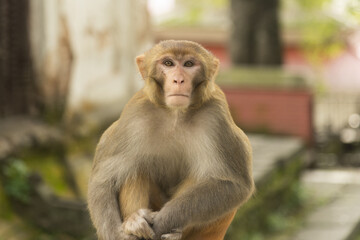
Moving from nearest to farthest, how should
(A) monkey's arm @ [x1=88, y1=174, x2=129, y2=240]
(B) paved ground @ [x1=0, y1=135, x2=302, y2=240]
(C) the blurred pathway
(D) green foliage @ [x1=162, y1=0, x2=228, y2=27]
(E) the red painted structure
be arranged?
(A) monkey's arm @ [x1=88, y1=174, x2=129, y2=240]
(B) paved ground @ [x1=0, y1=135, x2=302, y2=240]
(C) the blurred pathway
(E) the red painted structure
(D) green foliage @ [x1=162, y1=0, x2=228, y2=27]

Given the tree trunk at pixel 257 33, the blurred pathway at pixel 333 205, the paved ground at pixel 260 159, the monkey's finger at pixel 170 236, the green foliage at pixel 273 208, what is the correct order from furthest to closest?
1. the tree trunk at pixel 257 33
2. the blurred pathway at pixel 333 205
3. the green foliage at pixel 273 208
4. the paved ground at pixel 260 159
5. the monkey's finger at pixel 170 236

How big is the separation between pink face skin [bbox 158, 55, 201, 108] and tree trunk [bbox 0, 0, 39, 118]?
4250 millimetres

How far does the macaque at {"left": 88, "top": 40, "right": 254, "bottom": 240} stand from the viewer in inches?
95.1

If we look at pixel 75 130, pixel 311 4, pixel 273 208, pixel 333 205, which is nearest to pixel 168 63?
pixel 75 130

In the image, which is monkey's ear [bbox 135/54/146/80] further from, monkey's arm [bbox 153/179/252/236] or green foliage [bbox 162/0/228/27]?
green foliage [bbox 162/0/228/27]

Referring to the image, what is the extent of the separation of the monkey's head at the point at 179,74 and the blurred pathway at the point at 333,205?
5.39 metres

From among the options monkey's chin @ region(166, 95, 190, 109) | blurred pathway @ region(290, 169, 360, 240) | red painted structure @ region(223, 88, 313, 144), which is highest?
monkey's chin @ region(166, 95, 190, 109)

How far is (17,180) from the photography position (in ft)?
18.9

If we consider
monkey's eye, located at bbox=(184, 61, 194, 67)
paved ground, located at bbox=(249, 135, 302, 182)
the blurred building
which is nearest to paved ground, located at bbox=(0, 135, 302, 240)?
paved ground, located at bbox=(249, 135, 302, 182)

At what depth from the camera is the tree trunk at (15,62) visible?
6.26m

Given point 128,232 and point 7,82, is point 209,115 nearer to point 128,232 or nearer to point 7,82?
point 128,232

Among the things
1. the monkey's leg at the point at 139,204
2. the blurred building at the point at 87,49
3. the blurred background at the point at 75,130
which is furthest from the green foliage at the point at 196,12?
the monkey's leg at the point at 139,204

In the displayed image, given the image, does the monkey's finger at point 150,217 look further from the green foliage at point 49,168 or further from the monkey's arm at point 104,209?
the green foliage at point 49,168

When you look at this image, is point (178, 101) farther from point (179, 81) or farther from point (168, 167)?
→ point (168, 167)
